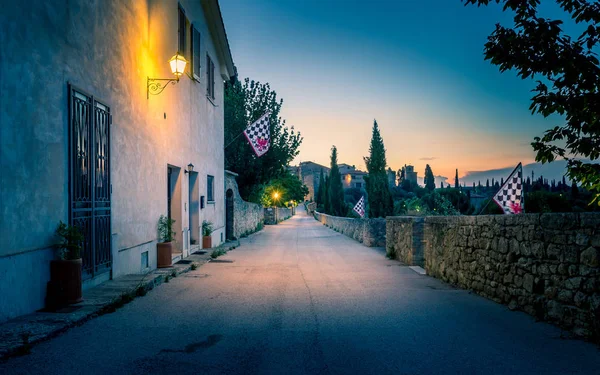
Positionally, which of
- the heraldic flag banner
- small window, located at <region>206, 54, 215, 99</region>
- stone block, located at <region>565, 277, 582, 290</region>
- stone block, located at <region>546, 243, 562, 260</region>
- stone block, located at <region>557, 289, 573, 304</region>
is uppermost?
Answer: small window, located at <region>206, 54, 215, 99</region>

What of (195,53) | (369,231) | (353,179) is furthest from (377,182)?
(353,179)

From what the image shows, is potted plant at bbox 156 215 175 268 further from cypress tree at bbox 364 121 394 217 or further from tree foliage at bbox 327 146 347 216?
tree foliage at bbox 327 146 347 216

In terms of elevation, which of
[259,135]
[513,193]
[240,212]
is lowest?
[240,212]

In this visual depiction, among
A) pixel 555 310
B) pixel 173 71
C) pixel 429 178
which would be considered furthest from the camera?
pixel 429 178

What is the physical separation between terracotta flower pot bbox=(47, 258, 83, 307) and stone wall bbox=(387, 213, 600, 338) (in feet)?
19.3

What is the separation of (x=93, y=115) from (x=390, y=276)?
663 cm

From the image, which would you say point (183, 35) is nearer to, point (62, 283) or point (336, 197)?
point (62, 283)

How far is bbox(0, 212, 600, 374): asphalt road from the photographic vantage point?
3.73 metres

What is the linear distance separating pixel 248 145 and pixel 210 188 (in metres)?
10.3

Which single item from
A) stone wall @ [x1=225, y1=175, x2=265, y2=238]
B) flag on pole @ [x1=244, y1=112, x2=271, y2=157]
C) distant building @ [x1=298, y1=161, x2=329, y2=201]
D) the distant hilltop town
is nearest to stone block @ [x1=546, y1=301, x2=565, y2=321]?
flag on pole @ [x1=244, y1=112, x2=271, y2=157]

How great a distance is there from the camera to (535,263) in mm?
5523

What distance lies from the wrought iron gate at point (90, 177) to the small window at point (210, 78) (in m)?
8.96

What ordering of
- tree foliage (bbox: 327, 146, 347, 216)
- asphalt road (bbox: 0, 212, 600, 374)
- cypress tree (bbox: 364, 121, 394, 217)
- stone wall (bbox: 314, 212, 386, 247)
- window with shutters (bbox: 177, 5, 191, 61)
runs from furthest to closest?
tree foliage (bbox: 327, 146, 347, 216)
cypress tree (bbox: 364, 121, 394, 217)
stone wall (bbox: 314, 212, 386, 247)
window with shutters (bbox: 177, 5, 191, 61)
asphalt road (bbox: 0, 212, 600, 374)

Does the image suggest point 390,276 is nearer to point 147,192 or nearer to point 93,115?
point 147,192
